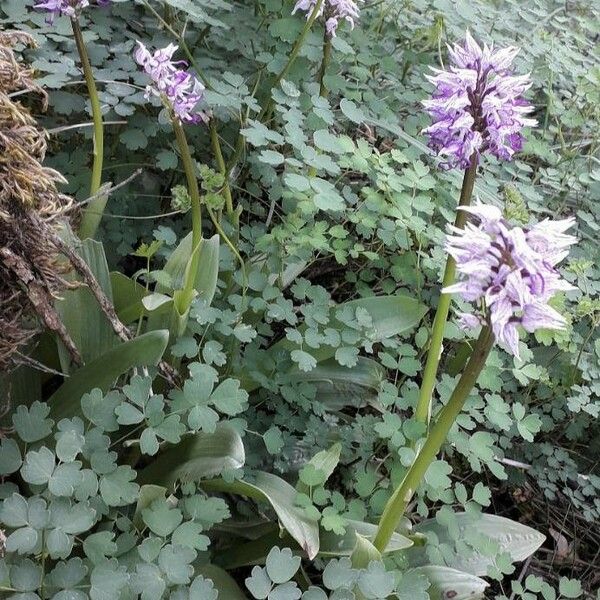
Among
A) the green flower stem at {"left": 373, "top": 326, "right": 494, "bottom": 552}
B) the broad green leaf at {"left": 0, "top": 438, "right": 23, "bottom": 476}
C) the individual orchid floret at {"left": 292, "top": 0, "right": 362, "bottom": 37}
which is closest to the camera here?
the green flower stem at {"left": 373, "top": 326, "right": 494, "bottom": 552}

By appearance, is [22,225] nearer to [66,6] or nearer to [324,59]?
[66,6]

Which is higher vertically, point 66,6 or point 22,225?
point 66,6

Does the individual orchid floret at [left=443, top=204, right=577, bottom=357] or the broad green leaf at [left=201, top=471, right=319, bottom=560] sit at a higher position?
the individual orchid floret at [left=443, top=204, right=577, bottom=357]

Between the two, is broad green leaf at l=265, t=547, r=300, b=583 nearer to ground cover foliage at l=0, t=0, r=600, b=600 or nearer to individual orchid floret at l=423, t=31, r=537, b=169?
ground cover foliage at l=0, t=0, r=600, b=600

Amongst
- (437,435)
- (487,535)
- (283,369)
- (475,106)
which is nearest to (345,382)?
(283,369)

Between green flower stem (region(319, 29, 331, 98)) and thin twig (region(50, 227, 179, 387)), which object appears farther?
green flower stem (region(319, 29, 331, 98))

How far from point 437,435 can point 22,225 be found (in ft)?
2.20

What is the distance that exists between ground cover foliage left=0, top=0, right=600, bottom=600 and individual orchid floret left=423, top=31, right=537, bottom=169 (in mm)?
336

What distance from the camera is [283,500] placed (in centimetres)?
115

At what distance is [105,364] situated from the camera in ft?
3.63

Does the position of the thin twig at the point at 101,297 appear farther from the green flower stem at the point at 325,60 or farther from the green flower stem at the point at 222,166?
the green flower stem at the point at 325,60

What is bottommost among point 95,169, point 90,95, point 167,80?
point 95,169

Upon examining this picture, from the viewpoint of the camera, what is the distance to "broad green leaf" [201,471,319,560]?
1.06 m

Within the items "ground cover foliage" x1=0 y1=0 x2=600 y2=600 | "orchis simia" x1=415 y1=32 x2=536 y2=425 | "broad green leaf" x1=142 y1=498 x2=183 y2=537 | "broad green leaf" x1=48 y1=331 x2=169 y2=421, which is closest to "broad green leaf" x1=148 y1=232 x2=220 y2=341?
"ground cover foliage" x1=0 y1=0 x2=600 y2=600
